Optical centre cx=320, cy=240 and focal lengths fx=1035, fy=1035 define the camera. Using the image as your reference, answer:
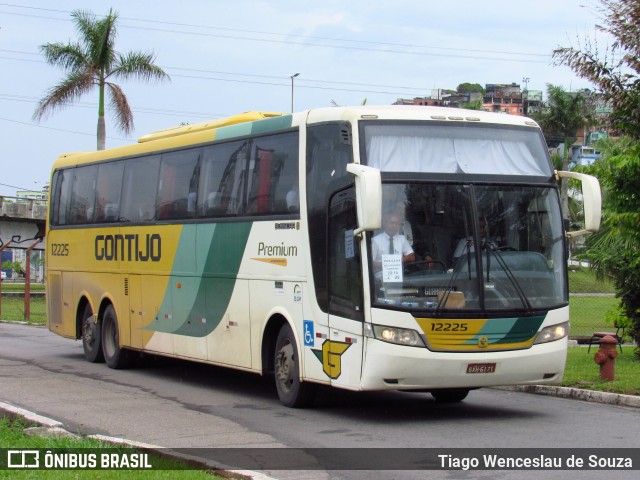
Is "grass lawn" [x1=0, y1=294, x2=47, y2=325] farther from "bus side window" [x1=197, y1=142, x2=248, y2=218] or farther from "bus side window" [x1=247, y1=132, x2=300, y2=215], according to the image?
"bus side window" [x1=247, y1=132, x2=300, y2=215]

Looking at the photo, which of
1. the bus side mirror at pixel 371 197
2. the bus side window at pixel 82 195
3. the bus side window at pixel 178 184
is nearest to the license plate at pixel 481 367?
the bus side mirror at pixel 371 197

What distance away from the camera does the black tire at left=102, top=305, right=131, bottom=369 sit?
18594 mm

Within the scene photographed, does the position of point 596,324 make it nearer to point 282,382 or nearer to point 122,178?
point 122,178

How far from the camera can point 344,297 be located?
465 inches

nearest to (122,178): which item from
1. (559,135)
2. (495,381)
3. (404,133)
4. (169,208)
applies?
(169,208)

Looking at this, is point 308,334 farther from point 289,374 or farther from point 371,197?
point 371,197

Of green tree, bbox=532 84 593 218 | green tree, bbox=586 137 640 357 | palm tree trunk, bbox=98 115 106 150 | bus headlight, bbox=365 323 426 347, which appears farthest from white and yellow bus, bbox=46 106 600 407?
green tree, bbox=532 84 593 218

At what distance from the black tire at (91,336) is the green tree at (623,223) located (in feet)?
30.9

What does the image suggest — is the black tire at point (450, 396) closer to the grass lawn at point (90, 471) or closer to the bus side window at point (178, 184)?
the bus side window at point (178, 184)

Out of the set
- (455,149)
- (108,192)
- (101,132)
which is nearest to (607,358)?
(455,149)

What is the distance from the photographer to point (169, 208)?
16.5 m

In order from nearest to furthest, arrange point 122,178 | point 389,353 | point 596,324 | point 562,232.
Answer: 1. point 389,353
2. point 562,232
3. point 122,178
4. point 596,324

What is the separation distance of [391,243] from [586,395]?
4280mm

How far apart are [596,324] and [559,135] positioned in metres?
37.2
